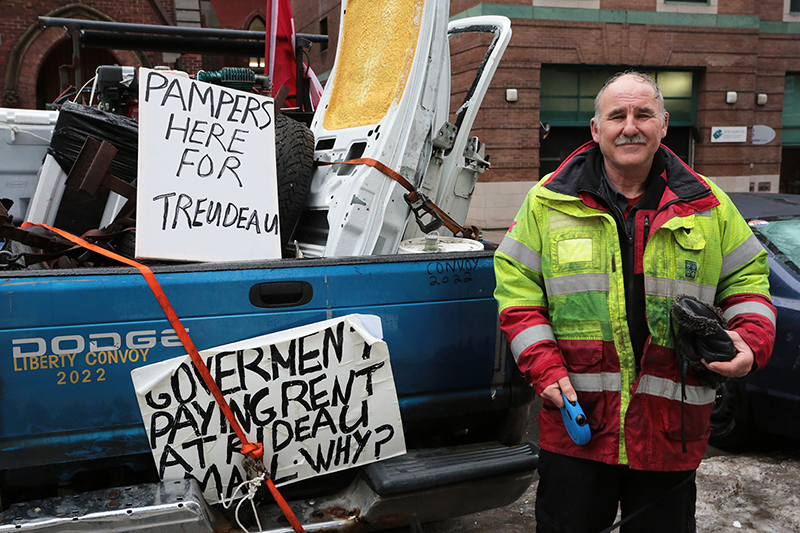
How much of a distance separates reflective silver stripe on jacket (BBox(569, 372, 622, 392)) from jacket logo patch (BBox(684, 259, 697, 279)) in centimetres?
38

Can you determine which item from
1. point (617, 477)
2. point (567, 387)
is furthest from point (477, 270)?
point (617, 477)

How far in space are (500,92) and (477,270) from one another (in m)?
11.9

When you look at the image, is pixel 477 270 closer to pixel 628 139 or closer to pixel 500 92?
pixel 628 139

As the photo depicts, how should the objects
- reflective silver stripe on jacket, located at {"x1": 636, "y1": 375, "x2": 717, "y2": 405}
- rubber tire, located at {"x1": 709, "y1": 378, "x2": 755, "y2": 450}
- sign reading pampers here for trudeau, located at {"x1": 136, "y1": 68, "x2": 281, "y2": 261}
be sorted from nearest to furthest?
1. reflective silver stripe on jacket, located at {"x1": 636, "y1": 375, "x2": 717, "y2": 405}
2. sign reading pampers here for trudeau, located at {"x1": 136, "y1": 68, "x2": 281, "y2": 261}
3. rubber tire, located at {"x1": 709, "y1": 378, "x2": 755, "y2": 450}

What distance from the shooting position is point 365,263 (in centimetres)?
254

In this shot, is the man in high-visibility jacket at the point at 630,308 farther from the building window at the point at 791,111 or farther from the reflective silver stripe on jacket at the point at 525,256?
the building window at the point at 791,111

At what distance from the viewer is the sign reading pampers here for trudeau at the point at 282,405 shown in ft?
7.39

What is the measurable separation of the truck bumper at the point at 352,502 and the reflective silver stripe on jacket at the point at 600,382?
26.1 inches

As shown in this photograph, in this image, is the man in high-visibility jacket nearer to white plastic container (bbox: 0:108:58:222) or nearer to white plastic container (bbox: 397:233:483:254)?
white plastic container (bbox: 397:233:483:254)

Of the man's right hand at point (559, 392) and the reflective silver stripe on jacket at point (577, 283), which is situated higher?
the reflective silver stripe on jacket at point (577, 283)

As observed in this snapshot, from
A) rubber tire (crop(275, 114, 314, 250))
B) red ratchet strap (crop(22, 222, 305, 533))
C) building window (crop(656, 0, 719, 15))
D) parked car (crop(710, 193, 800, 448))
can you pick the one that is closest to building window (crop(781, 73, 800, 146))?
building window (crop(656, 0, 719, 15))

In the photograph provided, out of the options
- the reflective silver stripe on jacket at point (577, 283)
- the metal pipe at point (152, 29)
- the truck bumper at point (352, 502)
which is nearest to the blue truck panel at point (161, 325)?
the truck bumper at point (352, 502)

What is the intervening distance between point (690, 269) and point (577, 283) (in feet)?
1.16

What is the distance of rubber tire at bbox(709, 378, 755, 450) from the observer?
4.16 meters
